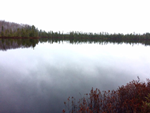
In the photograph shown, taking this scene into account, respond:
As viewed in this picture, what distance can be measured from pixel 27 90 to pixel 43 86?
4.23ft

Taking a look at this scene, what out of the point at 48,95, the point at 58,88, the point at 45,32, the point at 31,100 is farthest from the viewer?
the point at 45,32

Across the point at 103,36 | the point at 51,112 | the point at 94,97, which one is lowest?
the point at 51,112

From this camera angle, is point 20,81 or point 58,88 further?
point 20,81

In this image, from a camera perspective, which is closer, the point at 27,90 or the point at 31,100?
the point at 31,100

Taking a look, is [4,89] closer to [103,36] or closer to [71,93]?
[71,93]

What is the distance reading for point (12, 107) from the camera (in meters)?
6.27

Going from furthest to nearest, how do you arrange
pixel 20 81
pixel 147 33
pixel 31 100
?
pixel 147 33, pixel 20 81, pixel 31 100

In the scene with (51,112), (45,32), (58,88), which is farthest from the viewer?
(45,32)

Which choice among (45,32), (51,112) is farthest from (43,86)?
(45,32)

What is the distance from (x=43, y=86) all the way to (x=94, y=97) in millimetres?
4716

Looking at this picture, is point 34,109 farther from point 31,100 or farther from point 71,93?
point 71,93

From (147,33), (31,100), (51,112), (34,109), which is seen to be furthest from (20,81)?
(147,33)

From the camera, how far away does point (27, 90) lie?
838 centimetres

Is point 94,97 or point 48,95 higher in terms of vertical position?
point 94,97
